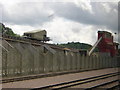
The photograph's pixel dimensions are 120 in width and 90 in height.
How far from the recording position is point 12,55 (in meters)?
17.2

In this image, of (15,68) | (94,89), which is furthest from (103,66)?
(94,89)

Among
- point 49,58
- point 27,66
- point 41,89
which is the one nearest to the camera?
point 41,89

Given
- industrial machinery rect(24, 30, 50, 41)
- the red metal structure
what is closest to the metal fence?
the red metal structure

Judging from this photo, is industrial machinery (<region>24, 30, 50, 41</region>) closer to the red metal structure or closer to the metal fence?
the red metal structure

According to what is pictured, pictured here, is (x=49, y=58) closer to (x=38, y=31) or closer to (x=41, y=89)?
(x=41, y=89)

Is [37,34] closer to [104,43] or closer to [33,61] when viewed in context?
[104,43]

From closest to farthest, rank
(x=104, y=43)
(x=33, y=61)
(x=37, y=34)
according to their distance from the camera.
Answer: (x=33, y=61) < (x=104, y=43) < (x=37, y=34)

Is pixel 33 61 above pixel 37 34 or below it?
below

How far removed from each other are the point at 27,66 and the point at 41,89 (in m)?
9.07

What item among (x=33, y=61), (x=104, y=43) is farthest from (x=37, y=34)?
(x=33, y=61)

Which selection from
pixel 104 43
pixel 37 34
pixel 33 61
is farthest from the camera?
pixel 37 34

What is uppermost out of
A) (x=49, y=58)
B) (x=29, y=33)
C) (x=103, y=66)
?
(x=29, y=33)

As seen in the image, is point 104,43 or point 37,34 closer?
point 104,43

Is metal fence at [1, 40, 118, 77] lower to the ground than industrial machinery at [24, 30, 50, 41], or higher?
lower
